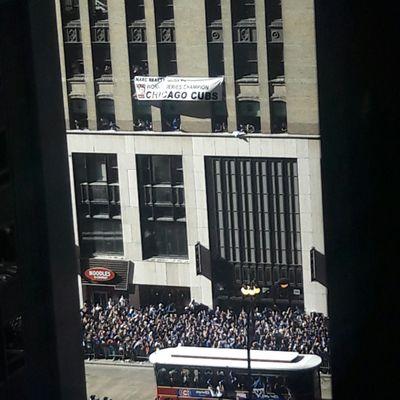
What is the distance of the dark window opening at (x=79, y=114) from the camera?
4328 cm

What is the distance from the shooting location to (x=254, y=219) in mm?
41344

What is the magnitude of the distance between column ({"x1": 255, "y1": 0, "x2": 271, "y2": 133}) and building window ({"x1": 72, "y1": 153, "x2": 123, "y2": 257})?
610cm

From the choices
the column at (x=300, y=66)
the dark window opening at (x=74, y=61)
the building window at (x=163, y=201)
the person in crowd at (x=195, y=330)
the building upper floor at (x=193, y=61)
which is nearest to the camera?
the person in crowd at (x=195, y=330)

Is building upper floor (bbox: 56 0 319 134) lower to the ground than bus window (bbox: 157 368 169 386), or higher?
higher

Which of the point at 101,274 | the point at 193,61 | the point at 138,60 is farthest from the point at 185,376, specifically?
the point at 138,60

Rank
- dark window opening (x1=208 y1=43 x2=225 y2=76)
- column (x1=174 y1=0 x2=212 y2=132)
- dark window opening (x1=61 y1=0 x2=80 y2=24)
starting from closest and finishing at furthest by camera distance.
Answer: column (x1=174 y1=0 x2=212 y2=132) → dark window opening (x1=208 y1=43 x2=225 y2=76) → dark window opening (x1=61 y1=0 x2=80 y2=24)

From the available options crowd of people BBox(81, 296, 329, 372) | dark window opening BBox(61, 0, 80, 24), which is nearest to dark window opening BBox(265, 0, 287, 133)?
crowd of people BBox(81, 296, 329, 372)

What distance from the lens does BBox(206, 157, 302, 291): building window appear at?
40.9 meters

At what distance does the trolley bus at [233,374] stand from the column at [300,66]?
10.7 m

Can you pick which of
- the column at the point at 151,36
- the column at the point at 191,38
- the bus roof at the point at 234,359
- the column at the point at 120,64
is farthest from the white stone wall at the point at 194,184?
the bus roof at the point at 234,359

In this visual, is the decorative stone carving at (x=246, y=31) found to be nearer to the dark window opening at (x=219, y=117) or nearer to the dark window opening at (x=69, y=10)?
the dark window opening at (x=219, y=117)

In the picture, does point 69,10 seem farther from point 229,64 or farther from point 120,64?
point 229,64

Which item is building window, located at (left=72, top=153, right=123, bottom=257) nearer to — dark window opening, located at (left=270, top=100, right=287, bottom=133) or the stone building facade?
the stone building facade

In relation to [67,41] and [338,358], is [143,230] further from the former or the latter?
[338,358]
